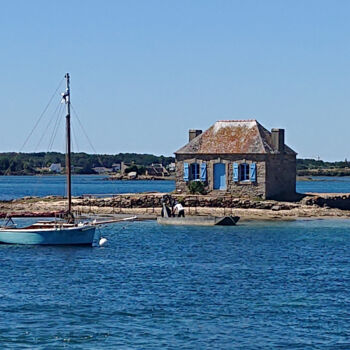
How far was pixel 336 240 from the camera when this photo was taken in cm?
4391

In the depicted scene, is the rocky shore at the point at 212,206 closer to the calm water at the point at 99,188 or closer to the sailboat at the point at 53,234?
the sailboat at the point at 53,234

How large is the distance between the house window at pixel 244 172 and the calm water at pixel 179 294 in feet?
37.6

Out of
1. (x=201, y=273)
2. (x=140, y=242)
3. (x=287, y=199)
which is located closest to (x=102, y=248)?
(x=140, y=242)

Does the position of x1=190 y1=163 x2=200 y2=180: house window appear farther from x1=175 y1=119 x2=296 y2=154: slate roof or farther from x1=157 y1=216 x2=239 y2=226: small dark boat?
x1=157 y1=216 x2=239 y2=226: small dark boat

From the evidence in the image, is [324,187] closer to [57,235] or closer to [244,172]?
[244,172]

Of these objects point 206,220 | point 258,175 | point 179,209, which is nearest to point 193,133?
point 258,175

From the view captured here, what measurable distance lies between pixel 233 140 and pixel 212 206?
472 centimetres

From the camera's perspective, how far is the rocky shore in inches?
2116

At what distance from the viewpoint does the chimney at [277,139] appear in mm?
56406

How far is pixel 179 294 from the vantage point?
28.3 metres

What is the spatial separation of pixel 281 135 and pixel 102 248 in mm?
19329

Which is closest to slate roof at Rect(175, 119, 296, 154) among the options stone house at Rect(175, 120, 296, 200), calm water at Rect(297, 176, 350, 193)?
stone house at Rect(175, 120, 296, 200)

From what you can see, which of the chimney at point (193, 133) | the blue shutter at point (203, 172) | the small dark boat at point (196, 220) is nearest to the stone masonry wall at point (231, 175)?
the blue shutter at point (203, 172)

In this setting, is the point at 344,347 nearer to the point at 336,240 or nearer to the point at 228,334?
the point at 228,334
